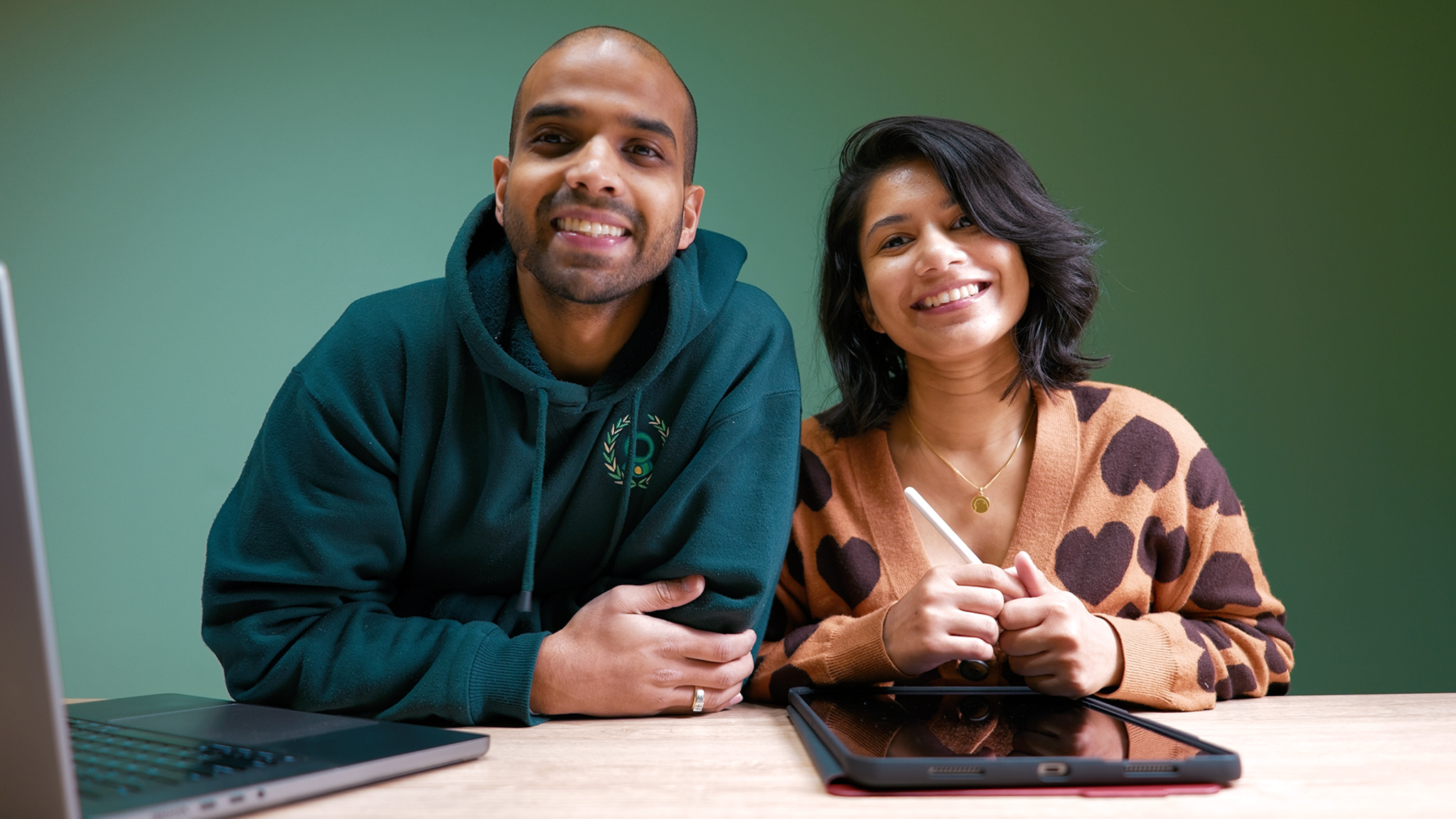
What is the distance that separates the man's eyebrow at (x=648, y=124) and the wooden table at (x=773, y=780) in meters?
0.62

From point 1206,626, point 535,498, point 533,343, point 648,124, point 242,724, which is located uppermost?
point 648,124

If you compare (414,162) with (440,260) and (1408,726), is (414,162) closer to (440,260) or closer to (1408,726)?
(440,260)

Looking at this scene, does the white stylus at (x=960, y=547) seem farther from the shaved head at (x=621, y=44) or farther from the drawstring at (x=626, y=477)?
the shaved head at (x=621, y=44)

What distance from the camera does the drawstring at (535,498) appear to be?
1027 mm

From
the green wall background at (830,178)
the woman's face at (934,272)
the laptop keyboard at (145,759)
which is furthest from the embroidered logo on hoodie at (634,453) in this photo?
the green wall background at (830,178)

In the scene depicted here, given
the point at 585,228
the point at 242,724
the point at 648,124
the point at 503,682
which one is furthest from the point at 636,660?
the point at 648,124

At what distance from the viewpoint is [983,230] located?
1202 millimetres

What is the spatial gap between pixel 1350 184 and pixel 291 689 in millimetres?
2046

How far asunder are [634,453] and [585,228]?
247mm

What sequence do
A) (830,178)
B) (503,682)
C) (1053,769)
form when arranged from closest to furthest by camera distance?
(1053,769), (503,682), (830,178)

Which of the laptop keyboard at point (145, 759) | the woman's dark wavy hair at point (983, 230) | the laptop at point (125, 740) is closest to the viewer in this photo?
the laptop at point (125, 740)

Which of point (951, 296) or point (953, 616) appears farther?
point (951, 296)

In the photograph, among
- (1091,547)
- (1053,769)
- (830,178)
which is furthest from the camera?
(830,178)

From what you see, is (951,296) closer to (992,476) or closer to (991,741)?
(992,476)
